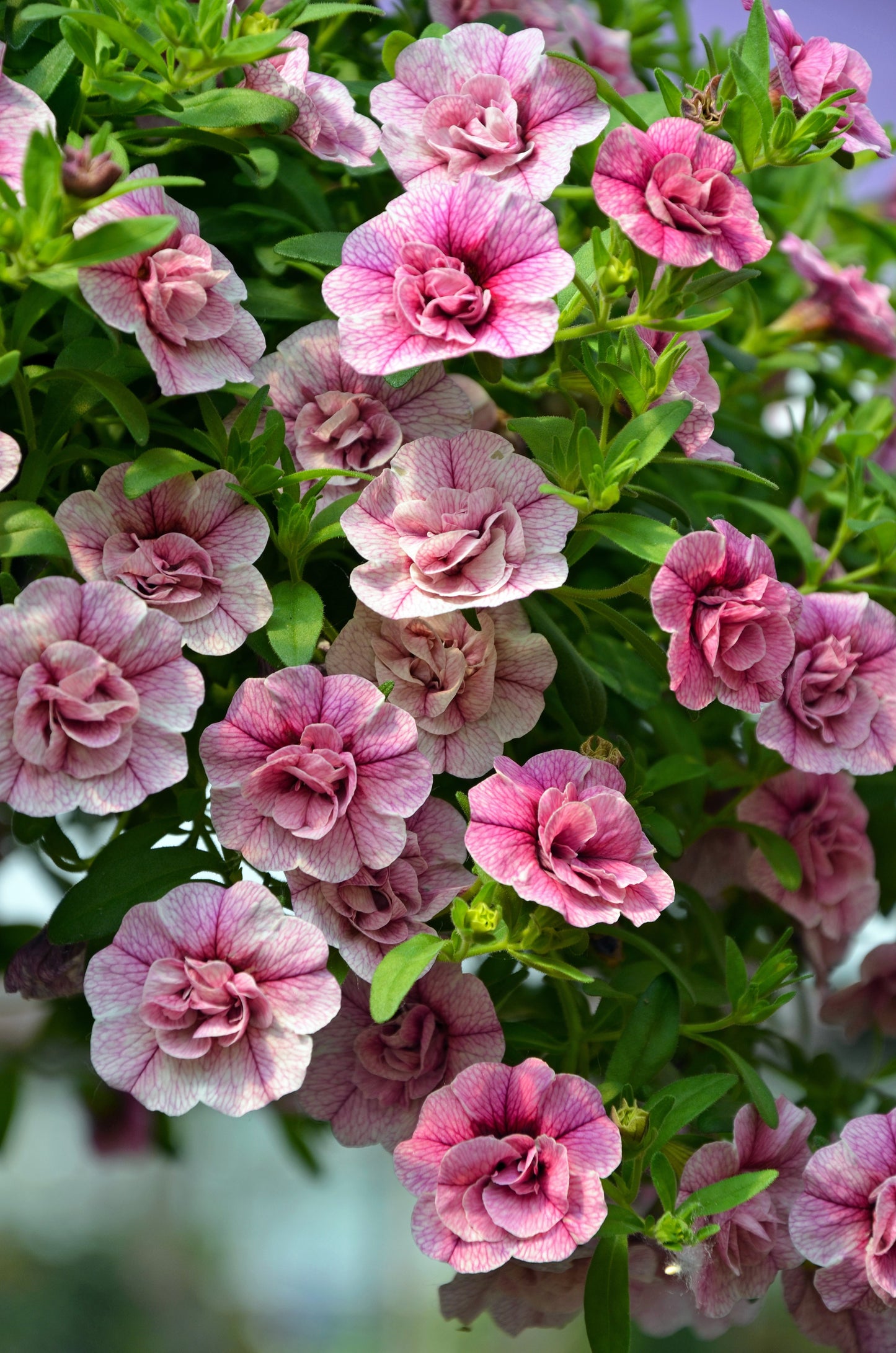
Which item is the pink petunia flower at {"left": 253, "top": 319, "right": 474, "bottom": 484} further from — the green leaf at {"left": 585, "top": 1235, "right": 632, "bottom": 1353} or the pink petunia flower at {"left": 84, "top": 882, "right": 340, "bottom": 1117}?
the green leaf at {"left": 585, "top": 1235, "right": 632, "bottom": 1353}

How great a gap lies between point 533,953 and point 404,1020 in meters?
0.10

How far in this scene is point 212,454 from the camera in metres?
0.69

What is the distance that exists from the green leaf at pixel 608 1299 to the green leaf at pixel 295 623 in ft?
1.22

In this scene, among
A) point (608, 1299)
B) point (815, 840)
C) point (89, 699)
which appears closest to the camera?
point (89, 699)

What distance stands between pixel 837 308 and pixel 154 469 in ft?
2.06

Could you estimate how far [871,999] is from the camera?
1.01 m

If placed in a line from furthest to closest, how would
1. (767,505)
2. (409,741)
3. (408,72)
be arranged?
(767,505), (408,72), (409,741)

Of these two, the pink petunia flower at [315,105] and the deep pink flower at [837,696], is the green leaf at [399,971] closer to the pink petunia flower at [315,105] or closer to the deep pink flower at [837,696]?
the deep pink flower at [837,696]

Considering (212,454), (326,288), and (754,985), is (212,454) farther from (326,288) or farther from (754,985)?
(754,985)

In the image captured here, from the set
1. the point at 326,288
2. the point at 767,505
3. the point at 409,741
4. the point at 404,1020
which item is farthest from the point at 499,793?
the point at 767,505

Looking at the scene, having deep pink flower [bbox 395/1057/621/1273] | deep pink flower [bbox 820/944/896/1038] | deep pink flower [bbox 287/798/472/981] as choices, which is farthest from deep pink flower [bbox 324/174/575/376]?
deep pink flower [bbox 820/944/896/1038]

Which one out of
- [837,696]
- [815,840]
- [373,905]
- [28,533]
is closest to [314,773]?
[373,905]

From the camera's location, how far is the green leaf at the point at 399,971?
604 mm

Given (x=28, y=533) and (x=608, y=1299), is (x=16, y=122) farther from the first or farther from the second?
(x=608, y=1299)
